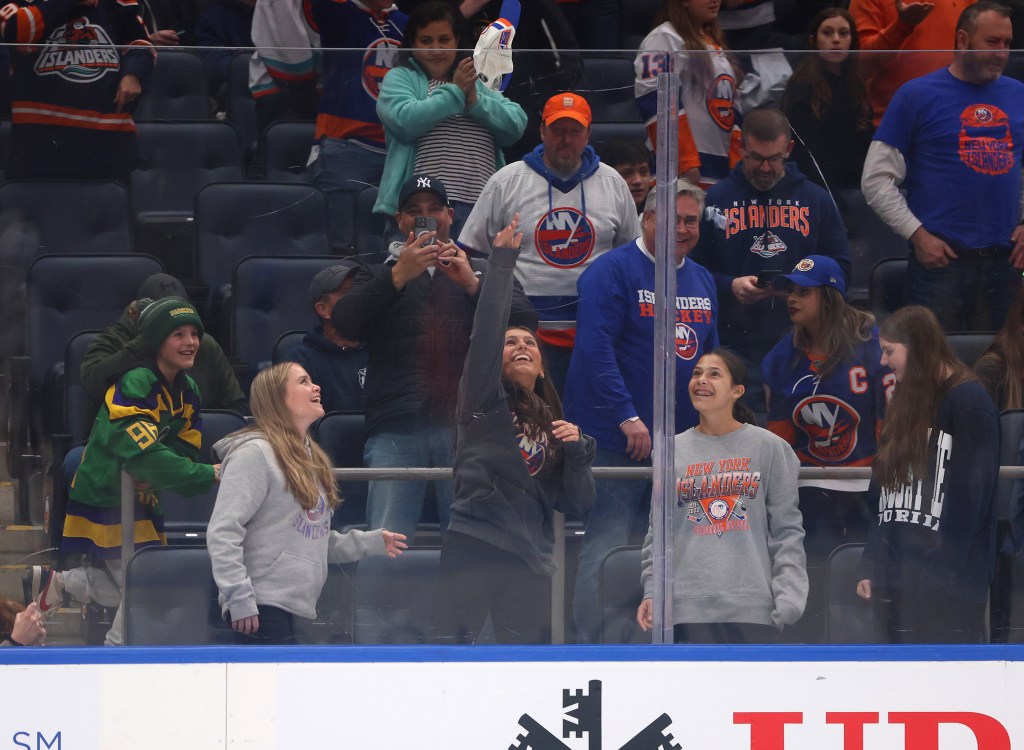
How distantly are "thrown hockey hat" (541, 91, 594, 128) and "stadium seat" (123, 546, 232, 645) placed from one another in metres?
1.24

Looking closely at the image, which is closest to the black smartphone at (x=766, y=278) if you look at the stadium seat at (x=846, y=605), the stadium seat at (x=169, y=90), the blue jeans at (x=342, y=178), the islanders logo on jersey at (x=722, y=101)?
the islanders logo on jersey at (x=722, y=101)

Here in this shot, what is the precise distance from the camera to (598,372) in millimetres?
3080

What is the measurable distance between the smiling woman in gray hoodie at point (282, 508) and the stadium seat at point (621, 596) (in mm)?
472

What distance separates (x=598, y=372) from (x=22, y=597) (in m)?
1.35

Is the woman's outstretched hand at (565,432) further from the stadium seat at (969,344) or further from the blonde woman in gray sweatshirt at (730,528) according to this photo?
the stadium seat at (969,344)

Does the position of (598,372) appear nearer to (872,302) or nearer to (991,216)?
(872,302)

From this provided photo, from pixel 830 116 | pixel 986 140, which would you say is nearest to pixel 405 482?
pixel 830 116

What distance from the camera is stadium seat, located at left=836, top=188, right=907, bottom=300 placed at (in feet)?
10.2

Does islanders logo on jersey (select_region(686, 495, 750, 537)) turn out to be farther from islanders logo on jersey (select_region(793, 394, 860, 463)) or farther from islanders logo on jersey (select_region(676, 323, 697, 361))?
islanders logo on jersey (select_region(676, 323, 697, 361))

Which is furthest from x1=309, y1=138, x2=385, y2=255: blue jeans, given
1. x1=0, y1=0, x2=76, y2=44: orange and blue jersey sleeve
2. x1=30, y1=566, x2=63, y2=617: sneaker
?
x1=0, y1=0, x2=76, y2=44: orange and blue jersey sleeve

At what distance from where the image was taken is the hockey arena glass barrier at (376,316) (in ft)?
9.95

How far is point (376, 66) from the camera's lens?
3.14m

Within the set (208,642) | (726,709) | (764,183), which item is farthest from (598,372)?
(208,642)

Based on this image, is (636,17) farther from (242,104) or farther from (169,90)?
(169,90)
